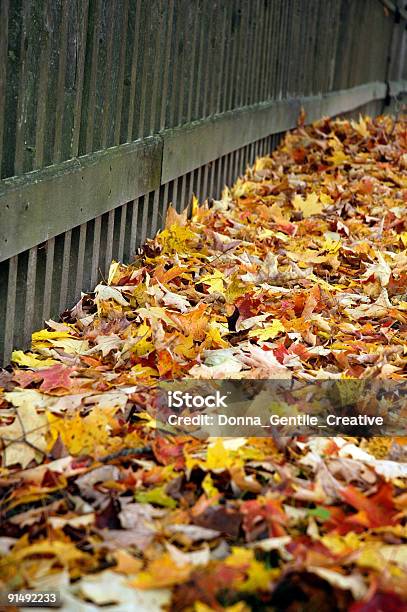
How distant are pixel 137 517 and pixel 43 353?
1.23 m

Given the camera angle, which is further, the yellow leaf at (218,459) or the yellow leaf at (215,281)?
the yellow leaf at (215,281)

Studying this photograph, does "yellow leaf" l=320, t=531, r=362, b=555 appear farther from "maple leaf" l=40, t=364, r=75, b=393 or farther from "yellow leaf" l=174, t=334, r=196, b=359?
"yellow leaf" l=174, t=334, r=196, b=359

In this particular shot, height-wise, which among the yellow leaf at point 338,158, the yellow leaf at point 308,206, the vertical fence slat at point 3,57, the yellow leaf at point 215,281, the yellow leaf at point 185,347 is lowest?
the yellow leaf at point 338,158

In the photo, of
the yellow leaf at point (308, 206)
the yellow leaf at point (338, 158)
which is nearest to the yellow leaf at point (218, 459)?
the yellow leaf at point (308, 206)

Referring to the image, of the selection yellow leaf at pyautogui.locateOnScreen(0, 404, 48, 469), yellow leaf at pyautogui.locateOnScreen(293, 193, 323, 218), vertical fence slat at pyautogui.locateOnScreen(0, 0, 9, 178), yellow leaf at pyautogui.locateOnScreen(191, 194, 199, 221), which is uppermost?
vertical fence slat at pyautogui.locateOnScreen(0, 0, 9, 178)

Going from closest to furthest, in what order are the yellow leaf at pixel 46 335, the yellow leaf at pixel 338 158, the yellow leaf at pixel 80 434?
the yellow leaf at pixel 80 434 < the yellow leaf at pixel 46 335 < the yellow leaf at pixel 338 158

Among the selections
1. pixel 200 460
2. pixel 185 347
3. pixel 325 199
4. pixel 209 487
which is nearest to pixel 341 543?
pixel 209 487

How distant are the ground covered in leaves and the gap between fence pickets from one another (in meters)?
0.36

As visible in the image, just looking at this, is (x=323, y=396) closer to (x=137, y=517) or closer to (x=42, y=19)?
(x=137, y=517)

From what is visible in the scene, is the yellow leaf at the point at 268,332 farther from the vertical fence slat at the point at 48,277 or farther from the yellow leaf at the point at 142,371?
the vertical fence slat at the point at 48,277

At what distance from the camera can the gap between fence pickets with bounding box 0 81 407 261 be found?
324 cm

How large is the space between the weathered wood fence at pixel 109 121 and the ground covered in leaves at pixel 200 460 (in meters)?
0.22

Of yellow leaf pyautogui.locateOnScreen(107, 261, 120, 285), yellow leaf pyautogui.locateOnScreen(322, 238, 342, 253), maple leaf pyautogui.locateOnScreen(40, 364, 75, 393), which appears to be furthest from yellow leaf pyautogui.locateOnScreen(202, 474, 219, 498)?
yellow leaf pyautogui.locateOnScreen(322, 238, 342, 253)

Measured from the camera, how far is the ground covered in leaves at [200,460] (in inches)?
83.3
